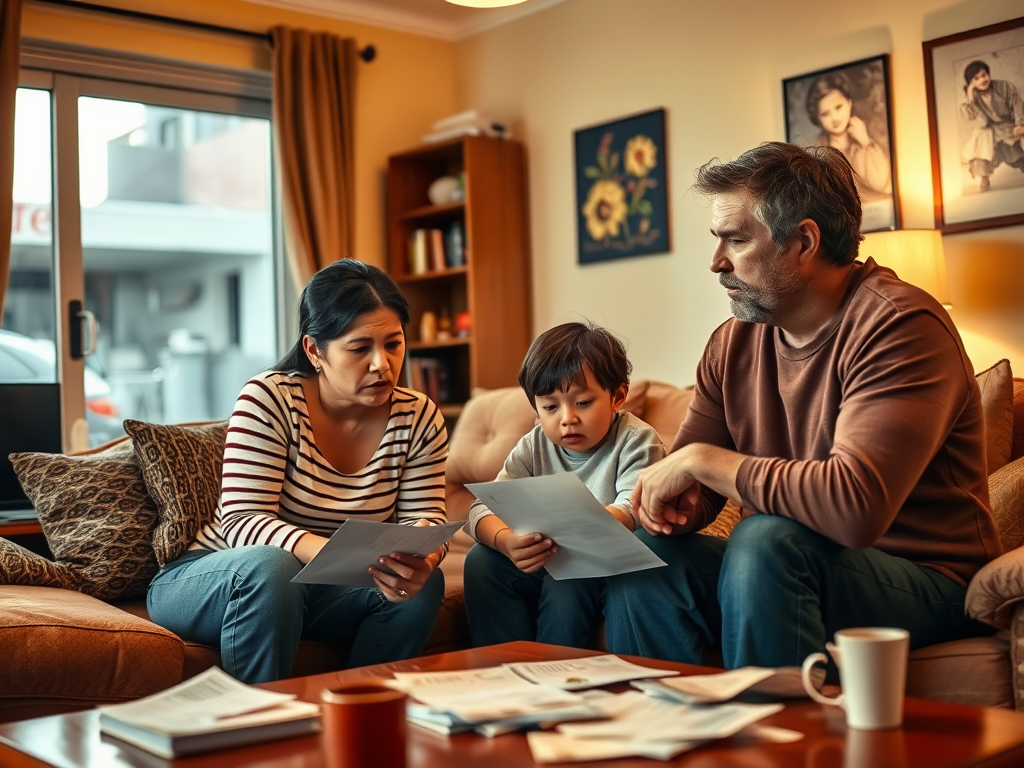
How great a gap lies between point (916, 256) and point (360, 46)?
2.62 m

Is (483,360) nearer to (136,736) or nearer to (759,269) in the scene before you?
(759,269)

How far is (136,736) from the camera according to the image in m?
1.25

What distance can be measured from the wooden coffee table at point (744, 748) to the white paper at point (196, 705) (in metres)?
0.04

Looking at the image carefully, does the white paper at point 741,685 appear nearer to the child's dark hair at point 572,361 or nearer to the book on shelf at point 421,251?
the child's dark hair at point 572,361

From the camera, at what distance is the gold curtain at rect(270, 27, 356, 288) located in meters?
4.41

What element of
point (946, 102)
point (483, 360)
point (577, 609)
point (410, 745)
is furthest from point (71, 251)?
point (410, 745)

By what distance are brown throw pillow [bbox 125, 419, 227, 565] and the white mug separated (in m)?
1.60

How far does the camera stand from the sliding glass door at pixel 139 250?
406 centimetres

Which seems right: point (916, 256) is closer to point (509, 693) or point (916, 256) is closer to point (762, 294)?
point (762, 294)

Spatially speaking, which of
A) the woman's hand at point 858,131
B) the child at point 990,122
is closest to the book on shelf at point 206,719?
the child at point 990,122

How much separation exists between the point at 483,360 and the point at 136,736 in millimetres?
3331

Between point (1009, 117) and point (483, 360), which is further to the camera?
point (483, 360)

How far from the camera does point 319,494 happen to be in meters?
2.24

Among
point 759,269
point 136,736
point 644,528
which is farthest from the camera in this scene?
point 644,528
